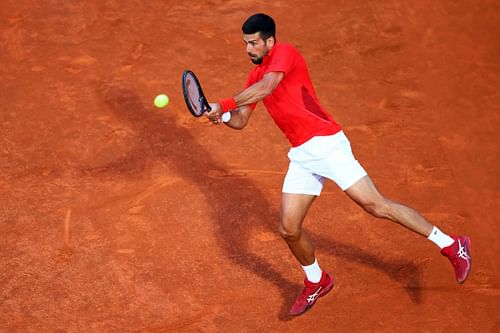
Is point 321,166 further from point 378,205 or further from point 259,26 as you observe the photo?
point 259,26

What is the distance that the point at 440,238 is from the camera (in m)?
7.20

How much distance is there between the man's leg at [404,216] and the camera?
6992 millimetres

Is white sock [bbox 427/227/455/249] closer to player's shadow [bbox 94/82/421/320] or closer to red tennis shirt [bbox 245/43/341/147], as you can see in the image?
player's shadow [bbox 94/82/421/320]

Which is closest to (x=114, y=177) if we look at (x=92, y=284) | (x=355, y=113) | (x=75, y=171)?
(x=75, y=171)

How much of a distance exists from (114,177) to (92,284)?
1.56 m

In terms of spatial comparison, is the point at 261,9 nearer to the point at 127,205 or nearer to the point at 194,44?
the point at 194,44

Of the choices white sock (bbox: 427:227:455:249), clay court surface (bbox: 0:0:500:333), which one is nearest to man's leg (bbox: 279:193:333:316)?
clay court surface (bbox: 0:0:500:333)

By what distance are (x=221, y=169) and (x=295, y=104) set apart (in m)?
2.44

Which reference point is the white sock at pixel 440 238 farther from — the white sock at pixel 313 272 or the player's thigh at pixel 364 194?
the white sock at pixel 313 272

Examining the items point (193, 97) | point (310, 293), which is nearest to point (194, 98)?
point (193, 97)

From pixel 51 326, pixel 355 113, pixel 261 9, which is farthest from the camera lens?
pixel 261 9

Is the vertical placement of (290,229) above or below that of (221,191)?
above

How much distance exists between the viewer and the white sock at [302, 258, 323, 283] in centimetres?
757

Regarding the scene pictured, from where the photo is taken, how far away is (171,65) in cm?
1090
